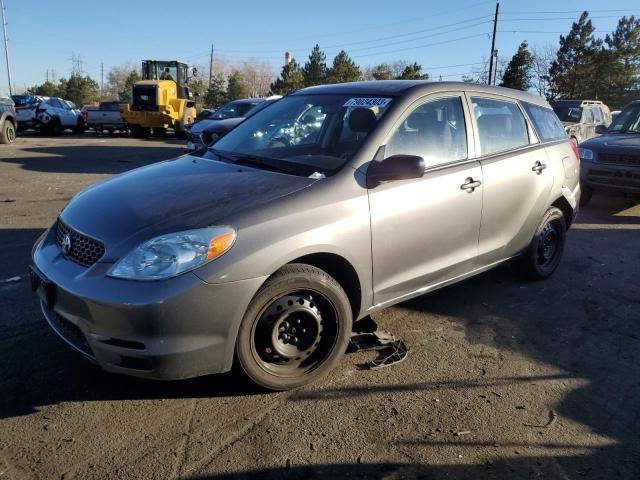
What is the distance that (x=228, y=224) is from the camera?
2654 mm

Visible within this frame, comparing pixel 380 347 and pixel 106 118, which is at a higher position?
pixel 106 118

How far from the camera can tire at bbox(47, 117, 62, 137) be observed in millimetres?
23578

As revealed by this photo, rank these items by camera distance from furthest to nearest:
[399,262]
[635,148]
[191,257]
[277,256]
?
[635,148], [399,262], [277,256], [191,257]

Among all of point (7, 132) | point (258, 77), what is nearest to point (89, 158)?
point (7, 132)

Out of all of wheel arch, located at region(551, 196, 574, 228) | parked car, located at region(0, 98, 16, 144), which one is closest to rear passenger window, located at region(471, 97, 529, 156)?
wheel arch, located at region(551, 196, 574, 228)

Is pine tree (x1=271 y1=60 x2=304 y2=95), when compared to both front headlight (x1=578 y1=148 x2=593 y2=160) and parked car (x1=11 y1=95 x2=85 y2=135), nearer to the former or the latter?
parked car (x1=11 y1=95 x2=85 y2=135)

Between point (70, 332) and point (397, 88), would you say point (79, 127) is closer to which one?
point (397, 88)

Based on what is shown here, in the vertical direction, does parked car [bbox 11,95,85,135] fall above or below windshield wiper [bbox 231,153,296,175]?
above

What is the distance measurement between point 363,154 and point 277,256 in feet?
3.26

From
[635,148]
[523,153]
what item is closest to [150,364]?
[523,153]

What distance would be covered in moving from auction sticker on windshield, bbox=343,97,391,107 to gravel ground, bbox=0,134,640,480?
167cm

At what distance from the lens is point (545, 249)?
198 inches

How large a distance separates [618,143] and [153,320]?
28.3 feet

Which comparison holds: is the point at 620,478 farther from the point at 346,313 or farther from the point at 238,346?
the point at 238,346
